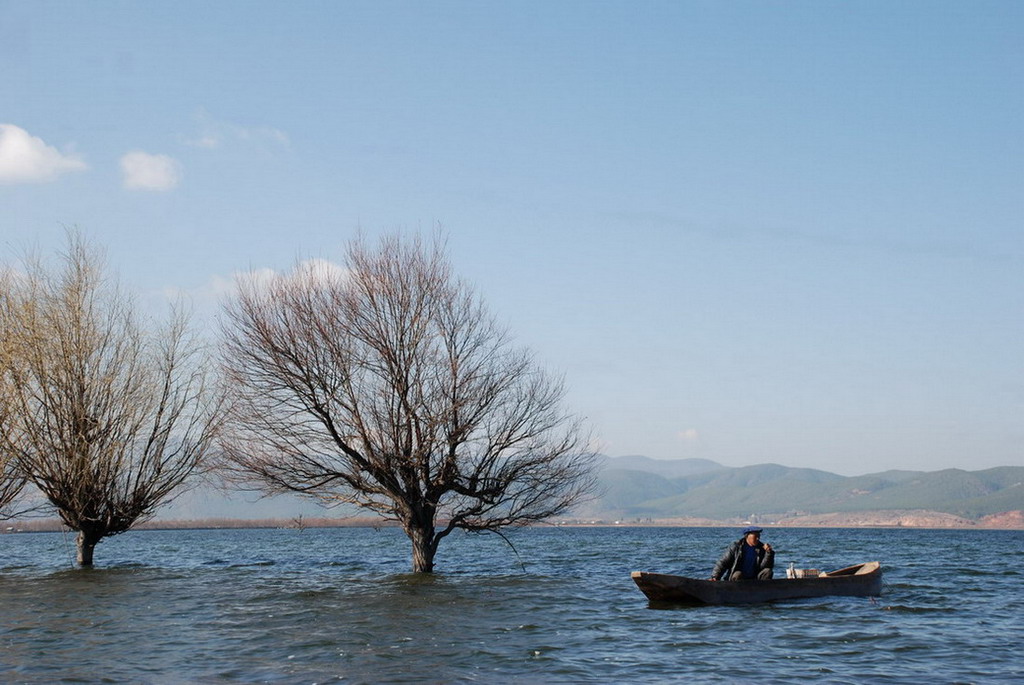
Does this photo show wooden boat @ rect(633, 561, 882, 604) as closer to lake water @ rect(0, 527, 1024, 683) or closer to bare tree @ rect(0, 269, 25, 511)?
lake water @ rect(0, 527, 1024, 683)

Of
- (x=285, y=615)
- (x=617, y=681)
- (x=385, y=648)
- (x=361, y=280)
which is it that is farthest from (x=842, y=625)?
(x=361, y=280)

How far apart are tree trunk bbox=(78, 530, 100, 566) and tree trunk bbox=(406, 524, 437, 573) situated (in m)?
12.9

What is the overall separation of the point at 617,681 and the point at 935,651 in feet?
28.1

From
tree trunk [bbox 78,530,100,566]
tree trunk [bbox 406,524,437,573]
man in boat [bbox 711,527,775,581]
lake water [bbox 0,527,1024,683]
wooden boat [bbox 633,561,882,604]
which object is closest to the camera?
lake water [bbox 0,527,1024,683]

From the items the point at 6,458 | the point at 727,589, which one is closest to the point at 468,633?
the point at 727,589

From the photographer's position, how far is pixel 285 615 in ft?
82.0

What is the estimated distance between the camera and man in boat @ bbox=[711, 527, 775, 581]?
91.1 feet

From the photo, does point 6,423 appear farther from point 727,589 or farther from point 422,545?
point 727,589

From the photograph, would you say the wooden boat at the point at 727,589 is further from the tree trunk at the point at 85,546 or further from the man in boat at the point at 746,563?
the tree trunk at the point at 85,546

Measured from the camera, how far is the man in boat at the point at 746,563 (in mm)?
27781

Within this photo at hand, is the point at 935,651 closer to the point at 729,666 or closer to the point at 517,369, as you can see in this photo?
the point at 729,666

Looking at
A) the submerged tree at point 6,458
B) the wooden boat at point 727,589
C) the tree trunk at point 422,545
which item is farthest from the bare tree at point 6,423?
the wooden boat at point 727,589

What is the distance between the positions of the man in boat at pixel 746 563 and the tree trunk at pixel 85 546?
2344 cm

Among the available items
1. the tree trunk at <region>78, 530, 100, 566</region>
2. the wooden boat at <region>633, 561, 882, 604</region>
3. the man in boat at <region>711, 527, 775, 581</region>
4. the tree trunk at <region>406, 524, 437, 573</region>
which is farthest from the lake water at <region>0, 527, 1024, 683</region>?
the tree trunk at <region>78, 530, 100, 566</region>
